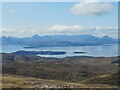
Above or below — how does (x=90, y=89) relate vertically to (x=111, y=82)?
above

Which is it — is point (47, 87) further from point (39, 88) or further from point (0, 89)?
point (0, 89)

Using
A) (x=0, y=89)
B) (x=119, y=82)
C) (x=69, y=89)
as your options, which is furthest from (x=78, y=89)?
(x=119, y=82)

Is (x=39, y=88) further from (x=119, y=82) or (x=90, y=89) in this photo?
(x=119, y=82)

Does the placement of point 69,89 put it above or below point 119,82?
above

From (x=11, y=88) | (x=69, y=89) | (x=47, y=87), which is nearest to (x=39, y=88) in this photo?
(x=47, y=87)

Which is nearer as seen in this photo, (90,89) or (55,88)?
(55,88)

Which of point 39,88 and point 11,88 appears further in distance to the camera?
point 11,88

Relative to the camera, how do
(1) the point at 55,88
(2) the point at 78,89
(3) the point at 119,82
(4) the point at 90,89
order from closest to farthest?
(1) the point at 55,88, (2) the point at 78,89, (4) the point at 90,89, (3) the point at 119,82

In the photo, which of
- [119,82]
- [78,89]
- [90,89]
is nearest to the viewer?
[78,89]

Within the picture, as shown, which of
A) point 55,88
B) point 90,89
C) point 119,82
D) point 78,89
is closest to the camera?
point 55,88
